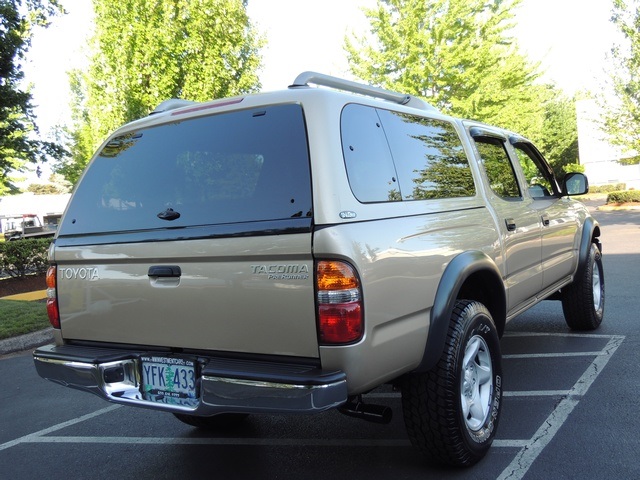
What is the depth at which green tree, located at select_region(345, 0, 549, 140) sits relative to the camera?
67.8 ft

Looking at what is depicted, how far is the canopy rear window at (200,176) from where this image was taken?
8.84 ft

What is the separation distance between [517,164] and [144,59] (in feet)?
39.5

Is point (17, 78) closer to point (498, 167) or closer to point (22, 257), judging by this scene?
point (22, 257)

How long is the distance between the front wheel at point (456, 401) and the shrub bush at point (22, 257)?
11644 mm

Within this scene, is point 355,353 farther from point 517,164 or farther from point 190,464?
point 517,164

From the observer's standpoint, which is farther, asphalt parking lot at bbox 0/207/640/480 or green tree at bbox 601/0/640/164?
green tree at bbox 601/0/640/164

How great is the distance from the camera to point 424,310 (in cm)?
289

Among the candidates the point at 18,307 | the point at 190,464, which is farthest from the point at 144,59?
the point at 190,464

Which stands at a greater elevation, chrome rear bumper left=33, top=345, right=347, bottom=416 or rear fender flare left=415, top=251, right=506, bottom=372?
rear fender flare left=415, top=251, right=506, bottom=372

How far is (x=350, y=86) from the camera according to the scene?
11.6ft

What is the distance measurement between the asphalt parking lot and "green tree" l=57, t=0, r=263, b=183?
35.1 ft

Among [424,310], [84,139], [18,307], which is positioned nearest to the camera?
[424,310]

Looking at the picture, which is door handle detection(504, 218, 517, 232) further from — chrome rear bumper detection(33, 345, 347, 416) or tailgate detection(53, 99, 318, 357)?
chrome rear bumper detection(33, 345, 347, 416)

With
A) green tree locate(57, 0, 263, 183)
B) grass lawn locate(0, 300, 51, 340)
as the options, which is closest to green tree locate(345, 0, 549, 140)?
green tree locate(57, 0, 263, 183)
